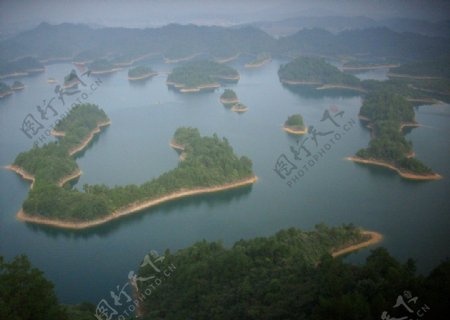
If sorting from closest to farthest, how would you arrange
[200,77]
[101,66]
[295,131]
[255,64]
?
[295,131], [200,77], [101,66], [255,64]

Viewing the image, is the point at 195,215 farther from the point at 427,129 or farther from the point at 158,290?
the point at 427,129

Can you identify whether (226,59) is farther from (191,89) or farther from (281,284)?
(281,284)

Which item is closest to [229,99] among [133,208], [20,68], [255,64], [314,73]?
[314,73]

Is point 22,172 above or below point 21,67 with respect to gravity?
below

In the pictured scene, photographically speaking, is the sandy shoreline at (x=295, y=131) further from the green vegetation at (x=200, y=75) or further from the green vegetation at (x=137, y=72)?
the green vegetation at (x=137, y=72)

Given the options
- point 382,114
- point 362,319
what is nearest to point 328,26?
point 382,114

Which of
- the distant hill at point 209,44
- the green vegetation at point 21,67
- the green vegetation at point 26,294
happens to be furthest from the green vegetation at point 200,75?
the green vegetation at point 26,294
